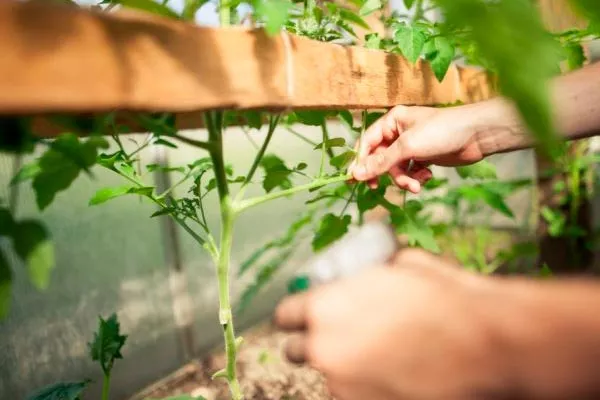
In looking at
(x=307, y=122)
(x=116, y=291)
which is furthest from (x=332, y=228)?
(x=116, y=291)

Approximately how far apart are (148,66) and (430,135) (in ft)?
1.54

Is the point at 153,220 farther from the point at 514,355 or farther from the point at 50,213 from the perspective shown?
the point at 514,355

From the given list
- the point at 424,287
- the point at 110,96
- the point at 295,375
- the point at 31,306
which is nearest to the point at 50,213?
the point at 31,306

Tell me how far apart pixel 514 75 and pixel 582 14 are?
0.11 m

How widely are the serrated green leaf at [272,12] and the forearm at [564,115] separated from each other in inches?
16.0

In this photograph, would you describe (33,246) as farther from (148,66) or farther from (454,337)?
(454,337)

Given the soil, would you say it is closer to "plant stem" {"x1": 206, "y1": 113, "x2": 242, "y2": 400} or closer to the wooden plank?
"plant stem" {"x1": 206, "y1": 113, "x2": 242, "y2": 400}

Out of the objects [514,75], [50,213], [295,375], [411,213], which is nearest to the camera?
[514,75]

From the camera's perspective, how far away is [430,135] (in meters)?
0.68

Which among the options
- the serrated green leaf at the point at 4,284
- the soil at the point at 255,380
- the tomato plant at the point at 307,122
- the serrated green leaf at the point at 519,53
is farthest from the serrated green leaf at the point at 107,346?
the serrated green leaf at the point at 519,53

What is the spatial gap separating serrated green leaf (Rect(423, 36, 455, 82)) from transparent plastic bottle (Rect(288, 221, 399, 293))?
105cm

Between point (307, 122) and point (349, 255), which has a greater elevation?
point (307, 122)

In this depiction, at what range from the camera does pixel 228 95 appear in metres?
0.38

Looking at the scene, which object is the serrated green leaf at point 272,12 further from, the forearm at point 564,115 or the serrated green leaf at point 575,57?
the serrated green leaf at point 575,57
